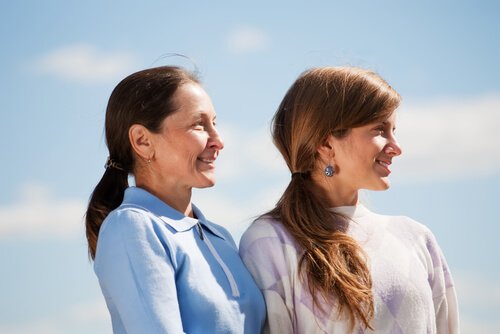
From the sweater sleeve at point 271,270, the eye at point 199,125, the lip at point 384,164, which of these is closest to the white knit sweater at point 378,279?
the sweater sleeve at point 271,270

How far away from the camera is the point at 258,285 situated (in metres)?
3.93

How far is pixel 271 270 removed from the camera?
13.0ft

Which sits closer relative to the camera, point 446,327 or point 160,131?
point 160,131

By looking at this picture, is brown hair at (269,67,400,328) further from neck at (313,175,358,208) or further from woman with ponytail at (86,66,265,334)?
woman with ponytail at (86,66,265,334)

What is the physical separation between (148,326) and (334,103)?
4.24 feet

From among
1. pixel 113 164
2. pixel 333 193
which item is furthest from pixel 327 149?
pixel 113 164

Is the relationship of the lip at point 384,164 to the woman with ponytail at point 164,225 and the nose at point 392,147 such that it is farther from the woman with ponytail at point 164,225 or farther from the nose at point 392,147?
the woman with ponytail at point 164,225

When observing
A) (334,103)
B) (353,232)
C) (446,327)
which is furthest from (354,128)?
(446,327)

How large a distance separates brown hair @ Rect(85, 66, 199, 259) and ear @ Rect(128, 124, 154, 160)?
22 mm

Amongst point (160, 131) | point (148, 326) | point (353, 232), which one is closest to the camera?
point (148, 326)

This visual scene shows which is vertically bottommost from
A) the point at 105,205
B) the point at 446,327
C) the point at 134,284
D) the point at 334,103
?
the point at 446,327

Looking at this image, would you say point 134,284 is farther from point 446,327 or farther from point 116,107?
point 446,327

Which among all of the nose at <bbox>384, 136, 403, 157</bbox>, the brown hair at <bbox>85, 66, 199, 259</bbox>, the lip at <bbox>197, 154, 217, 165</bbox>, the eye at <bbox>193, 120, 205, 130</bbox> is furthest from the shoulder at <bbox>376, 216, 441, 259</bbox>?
the brown hair at <bbox>85, 66, 199, 259</bbox>

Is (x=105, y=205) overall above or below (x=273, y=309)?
above
